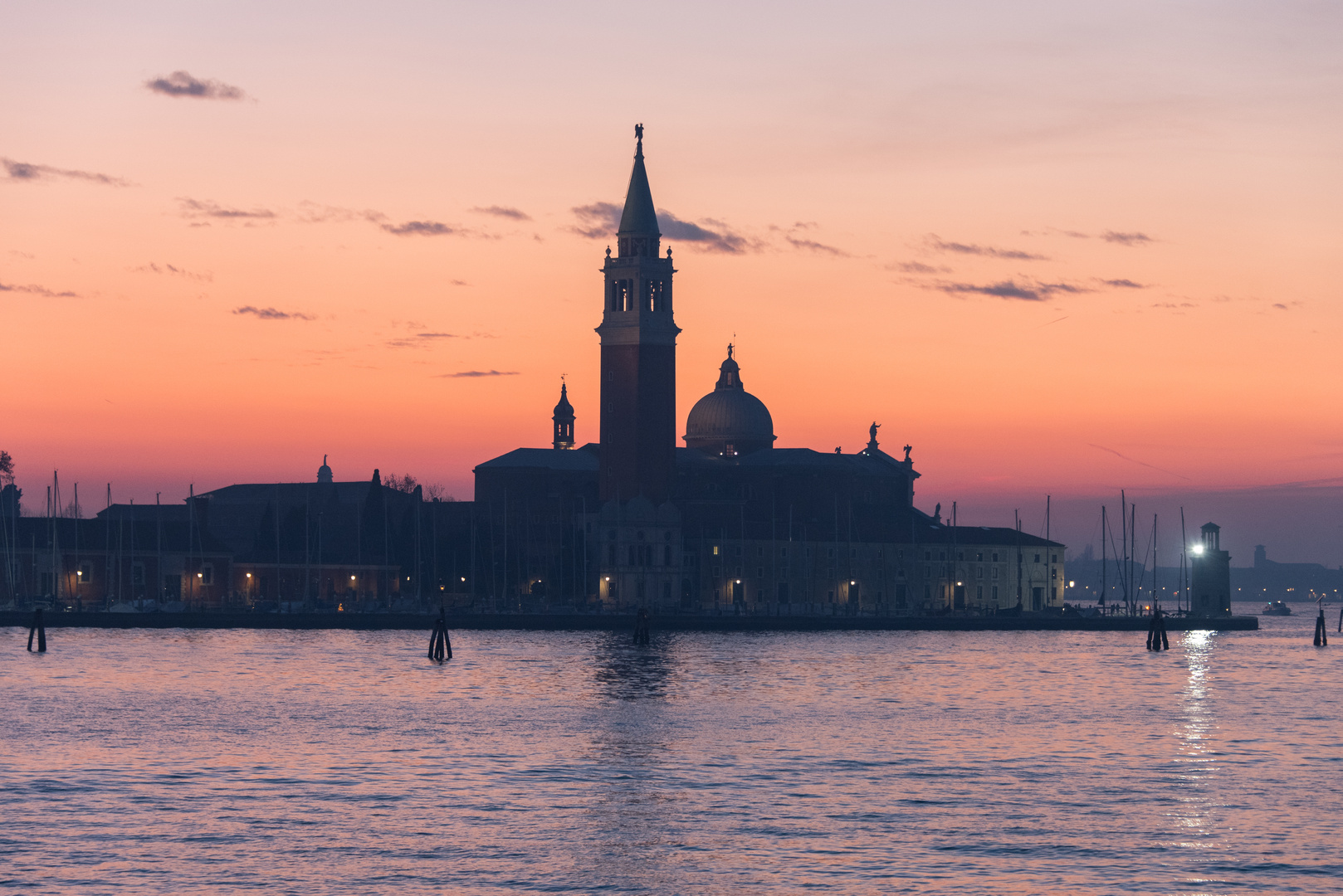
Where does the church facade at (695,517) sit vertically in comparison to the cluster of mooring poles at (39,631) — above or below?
above

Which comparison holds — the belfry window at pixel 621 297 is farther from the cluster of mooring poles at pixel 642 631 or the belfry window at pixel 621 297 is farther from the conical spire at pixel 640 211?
the cluster of mooring poles at pixel 642 631

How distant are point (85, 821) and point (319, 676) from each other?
30570 mm

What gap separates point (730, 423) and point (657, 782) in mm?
99235

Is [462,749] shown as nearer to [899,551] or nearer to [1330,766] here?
[1330,766]

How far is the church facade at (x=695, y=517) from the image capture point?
10944 centimetres

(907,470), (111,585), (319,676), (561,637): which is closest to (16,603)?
(111,585)

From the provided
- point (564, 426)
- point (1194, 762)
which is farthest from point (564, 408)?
point (1194, 762)

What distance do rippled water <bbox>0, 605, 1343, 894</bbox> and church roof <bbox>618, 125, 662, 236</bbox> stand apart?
173ft

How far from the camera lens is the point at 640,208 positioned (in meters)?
109

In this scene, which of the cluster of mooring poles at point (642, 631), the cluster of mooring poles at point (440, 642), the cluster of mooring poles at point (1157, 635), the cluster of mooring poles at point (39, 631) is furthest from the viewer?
the cluster of mooring poles at point (1157, 635)

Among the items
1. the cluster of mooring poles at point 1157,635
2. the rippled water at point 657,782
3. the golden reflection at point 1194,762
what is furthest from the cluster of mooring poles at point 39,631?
the cluster of mooring poles at point 1157,635

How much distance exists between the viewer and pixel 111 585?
339 feet

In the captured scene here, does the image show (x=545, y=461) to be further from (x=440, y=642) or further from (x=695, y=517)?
(x=440, y=642)

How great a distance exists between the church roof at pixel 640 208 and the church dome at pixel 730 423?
900 inches
